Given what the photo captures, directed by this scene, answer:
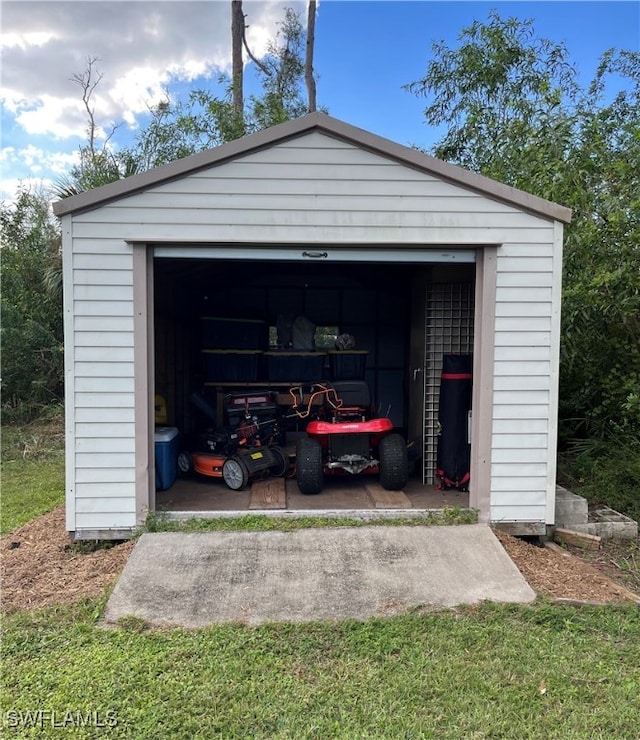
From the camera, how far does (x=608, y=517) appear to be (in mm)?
4875

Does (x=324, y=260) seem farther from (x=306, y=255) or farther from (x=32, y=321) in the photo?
(x=32, y=321)

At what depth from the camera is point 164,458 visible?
16.6ft

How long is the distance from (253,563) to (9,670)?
1.46 meters

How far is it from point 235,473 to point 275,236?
7.42 feet

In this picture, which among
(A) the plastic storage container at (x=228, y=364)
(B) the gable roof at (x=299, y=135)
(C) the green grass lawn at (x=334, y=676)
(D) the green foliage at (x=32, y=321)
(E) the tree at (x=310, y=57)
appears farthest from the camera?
(E) the tree at (x=310, y=57)

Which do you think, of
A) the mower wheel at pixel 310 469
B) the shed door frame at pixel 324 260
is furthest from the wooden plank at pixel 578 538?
the mower wheel at pixel 310 469

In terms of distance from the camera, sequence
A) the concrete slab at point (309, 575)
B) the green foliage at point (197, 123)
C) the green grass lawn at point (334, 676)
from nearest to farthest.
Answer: the green grass lawn at point (334, 676), the concrete slab at point (309, 575), the green foliage at point (197, 123)

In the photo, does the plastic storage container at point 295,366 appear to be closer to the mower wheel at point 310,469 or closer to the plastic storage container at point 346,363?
the plastic storage container at point 346,363

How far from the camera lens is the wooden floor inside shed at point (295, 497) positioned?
4.59 meters

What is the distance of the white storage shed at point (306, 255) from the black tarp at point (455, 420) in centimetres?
66

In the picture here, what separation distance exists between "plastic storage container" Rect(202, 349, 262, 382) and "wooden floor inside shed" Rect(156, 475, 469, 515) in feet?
5.28

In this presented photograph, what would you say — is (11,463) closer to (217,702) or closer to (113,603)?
(113,603)

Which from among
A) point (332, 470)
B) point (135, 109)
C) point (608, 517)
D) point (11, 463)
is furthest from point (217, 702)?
point (135, 109)

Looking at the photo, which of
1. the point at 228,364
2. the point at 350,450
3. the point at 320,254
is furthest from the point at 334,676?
the point at 228,364
